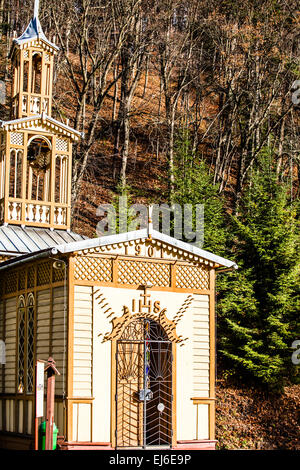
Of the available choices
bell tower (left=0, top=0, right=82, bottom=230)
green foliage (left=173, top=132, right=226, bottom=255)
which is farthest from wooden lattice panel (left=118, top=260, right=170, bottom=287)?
green foliage (left=173, top=132, right=226, bottom=255)

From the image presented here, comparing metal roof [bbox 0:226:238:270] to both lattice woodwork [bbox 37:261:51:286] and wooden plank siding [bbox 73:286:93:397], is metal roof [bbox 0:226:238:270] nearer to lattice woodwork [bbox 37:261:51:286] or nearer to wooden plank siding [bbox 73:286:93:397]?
lattice woodwork [bbox 37:261:51:286]

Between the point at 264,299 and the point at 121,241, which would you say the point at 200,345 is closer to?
the point at 121,241

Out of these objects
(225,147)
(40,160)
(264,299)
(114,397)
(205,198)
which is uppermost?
(225,147)

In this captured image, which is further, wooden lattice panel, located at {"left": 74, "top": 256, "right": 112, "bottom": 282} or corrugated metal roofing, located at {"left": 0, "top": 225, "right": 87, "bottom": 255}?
corrugated metal roofing, located at {"left": 0, "top": 225, "right": 87, "bottom": 255}

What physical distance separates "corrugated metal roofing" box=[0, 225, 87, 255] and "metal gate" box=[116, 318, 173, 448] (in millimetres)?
3877

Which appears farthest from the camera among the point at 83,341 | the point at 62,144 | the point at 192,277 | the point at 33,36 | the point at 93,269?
the point at 33,36

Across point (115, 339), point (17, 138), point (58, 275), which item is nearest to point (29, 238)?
point (17, 138)

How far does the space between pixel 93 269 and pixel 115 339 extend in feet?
5.02

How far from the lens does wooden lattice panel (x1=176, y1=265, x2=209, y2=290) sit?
16906mm

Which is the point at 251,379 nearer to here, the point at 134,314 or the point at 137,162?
the point at 134,314

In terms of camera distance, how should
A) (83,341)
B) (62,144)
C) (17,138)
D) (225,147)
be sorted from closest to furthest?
(83,341)
(17,138)
(62,144)
(225,147)

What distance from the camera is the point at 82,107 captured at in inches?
1209

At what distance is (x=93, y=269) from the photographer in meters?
15.8

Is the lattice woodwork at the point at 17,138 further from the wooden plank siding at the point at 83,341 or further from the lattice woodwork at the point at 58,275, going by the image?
the wooden plank siding at the point at 83,341
